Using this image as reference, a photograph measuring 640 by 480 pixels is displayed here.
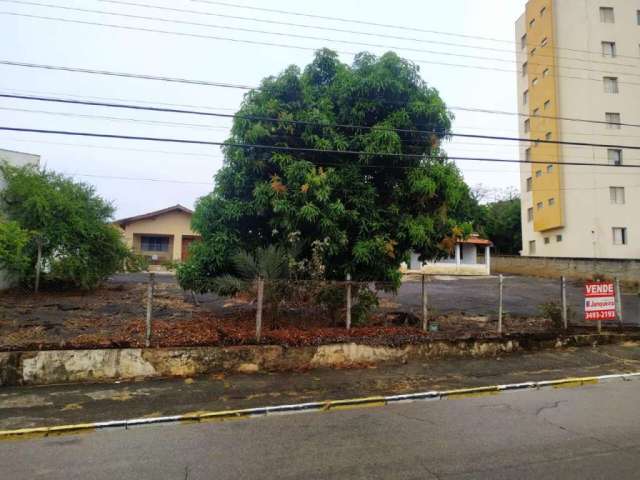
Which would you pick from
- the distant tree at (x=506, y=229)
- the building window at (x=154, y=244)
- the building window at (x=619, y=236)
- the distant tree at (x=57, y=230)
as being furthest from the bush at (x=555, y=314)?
the distant tree at (x=506, y=229)

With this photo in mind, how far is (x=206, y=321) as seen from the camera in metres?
9.87

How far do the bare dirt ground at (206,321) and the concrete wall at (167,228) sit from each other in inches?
587

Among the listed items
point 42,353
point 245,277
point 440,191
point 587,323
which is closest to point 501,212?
point 587,323

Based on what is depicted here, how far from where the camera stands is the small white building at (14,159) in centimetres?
1553

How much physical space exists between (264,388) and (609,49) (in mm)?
33251

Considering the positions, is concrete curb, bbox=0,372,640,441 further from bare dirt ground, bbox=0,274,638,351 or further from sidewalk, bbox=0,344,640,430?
bare dirt ground, bbox=0,274,638,351

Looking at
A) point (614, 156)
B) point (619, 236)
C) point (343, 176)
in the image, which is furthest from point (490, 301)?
point (614, 156)

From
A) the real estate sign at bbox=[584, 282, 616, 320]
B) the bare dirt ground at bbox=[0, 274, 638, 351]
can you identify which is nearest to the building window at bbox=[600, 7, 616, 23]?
the bare dirt ground at bbox=[0, 274, 638, 351]

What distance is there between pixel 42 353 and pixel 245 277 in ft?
12.6

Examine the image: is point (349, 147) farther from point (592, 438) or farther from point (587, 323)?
point (587, 323)

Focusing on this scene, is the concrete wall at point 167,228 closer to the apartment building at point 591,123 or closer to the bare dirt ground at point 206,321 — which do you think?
the bare dirt ground at point 206,321

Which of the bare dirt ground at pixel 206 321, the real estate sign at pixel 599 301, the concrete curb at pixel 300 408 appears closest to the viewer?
the concrete curb at pixel 300 408

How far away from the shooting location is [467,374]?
802 centimetres

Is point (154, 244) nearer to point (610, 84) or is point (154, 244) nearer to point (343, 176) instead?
point (343, 176)
